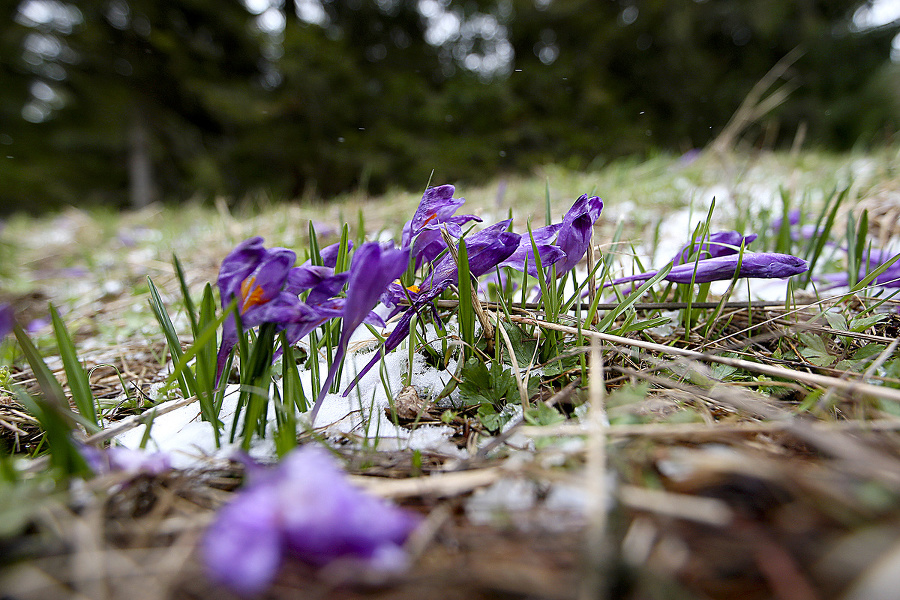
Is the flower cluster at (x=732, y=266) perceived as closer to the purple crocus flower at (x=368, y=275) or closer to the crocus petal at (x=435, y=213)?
the crocus petal at (x=435, y=213)

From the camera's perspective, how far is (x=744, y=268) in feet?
2.77

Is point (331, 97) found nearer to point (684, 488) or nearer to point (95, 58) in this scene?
point (95, 58)

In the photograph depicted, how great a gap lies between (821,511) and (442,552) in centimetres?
35

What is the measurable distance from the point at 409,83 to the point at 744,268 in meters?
8.00

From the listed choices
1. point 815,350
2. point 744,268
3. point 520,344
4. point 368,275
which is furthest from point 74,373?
point 815,350

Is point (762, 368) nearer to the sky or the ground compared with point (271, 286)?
nearer to the ground

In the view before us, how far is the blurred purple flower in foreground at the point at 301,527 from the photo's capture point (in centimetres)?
37

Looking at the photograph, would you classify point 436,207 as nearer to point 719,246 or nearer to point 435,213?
point 435,213

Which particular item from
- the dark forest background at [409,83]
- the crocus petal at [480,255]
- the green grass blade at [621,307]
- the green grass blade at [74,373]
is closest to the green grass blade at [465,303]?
the crocus petal at [480,255]

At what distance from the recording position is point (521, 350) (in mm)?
872

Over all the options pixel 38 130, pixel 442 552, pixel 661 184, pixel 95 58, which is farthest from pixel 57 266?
pixel 38 130

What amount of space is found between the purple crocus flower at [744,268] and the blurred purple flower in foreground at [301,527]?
70 centimetres

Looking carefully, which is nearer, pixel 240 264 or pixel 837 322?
pixel 240 264

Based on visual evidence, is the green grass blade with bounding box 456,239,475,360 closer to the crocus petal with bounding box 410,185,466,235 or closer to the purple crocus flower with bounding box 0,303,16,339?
the crocus petal with bounding box 410,185,466,235
